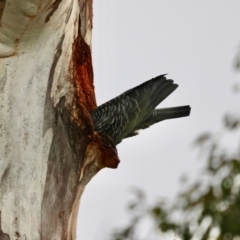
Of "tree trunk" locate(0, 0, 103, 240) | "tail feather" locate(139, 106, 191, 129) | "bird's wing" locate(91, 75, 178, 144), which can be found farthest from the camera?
"tail feather" locate(139, 106, 191, 129)

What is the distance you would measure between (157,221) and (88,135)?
729 millimetres

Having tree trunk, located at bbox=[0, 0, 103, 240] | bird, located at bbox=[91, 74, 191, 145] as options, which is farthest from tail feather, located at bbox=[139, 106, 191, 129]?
tree trunk, located at bbox=[0, 0, 103, 240]

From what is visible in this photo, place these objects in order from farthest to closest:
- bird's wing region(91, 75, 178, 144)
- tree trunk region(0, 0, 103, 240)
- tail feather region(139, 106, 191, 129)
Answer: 1. tail feather region(139, 106, 191, 129)
2. bird's wing region(91, 75, 178, 144)
3. tree trunk region(0, 0, 103, 240)

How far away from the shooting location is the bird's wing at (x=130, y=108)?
3.66 metres

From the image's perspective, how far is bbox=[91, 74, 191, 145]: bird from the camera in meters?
3.70

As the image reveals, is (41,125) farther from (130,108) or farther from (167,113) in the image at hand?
(167,113)

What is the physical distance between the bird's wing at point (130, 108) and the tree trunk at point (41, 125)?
17.7 inches

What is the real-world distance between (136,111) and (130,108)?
4 centimetres

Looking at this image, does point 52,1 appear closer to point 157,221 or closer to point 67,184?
point 67,184

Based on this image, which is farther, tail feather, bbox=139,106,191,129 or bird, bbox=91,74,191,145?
tail feather, bbox=139,106,191,129

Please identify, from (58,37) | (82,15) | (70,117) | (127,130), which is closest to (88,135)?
(70,117)

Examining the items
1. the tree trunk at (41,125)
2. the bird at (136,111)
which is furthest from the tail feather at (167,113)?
the tree trunk at (41,125)

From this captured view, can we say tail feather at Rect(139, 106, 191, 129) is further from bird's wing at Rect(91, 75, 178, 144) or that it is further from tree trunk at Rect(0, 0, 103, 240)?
tree trunk at Rect(0, 0, 103, 240)

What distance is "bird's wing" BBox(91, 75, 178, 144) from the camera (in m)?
3.66
